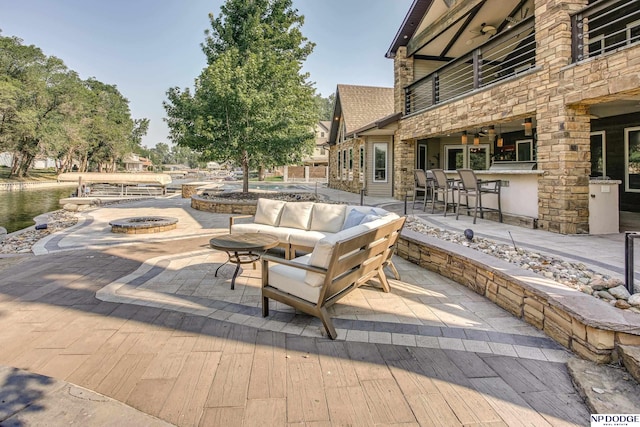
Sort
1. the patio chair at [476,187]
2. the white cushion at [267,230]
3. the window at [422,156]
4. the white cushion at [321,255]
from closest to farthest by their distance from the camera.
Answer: the white cushion at [321,255] < the white cushion at [267,230] < the patio chair at [476,187] < the window at [422,156]

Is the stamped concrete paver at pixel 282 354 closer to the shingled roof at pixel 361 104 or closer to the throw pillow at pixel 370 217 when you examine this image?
the throw pillow at pixel 370 217

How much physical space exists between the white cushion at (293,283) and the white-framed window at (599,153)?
30.4 ft

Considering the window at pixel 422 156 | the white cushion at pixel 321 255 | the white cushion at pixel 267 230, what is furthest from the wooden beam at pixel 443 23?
the white cushion at pixel 321 255

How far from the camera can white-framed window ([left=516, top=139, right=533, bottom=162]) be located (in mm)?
10868

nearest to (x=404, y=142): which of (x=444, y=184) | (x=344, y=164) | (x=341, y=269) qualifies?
(x=444, y=184)

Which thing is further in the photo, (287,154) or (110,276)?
(287,154)

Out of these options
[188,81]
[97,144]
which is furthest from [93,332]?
[97,144]

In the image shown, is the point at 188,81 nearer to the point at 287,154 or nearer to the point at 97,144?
the point at 287,154

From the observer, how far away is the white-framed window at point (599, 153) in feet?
28.7

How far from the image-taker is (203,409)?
1.95 metres

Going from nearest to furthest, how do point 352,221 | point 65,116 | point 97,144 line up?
point 352,221, point 65,116, point 97,144

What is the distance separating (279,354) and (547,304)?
86.1 inches

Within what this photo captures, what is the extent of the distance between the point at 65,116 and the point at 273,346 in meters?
41.0

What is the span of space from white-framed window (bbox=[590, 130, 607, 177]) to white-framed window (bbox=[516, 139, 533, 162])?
73.0 inches
